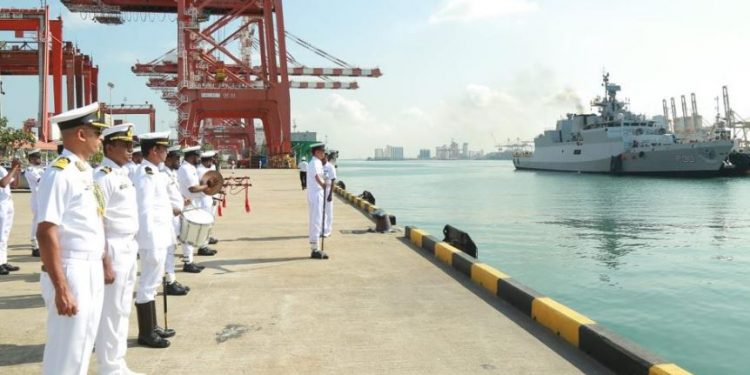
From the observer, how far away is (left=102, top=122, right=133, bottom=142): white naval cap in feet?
13.0

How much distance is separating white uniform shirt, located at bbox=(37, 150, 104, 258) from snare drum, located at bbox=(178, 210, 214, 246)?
11.0 ft

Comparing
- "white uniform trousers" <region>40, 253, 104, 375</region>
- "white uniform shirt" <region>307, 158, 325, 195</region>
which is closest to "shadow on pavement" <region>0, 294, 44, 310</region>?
"white uniform trousers" <region>40, 253, 104, 375</region>

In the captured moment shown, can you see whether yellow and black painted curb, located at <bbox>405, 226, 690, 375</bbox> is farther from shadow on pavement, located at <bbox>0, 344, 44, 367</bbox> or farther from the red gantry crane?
the red gantry crane

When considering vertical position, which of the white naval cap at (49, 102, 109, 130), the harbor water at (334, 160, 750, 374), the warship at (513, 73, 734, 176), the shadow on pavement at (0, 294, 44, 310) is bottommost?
the harbor water at (334, 160, 750, 374)

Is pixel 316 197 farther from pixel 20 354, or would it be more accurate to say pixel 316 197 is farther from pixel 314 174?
pixel 20 354

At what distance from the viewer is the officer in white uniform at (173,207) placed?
19.4 ft

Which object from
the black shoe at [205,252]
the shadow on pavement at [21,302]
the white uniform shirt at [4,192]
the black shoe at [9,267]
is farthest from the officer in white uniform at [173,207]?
the white uniform shirt at [4,192]

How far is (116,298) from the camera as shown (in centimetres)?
362

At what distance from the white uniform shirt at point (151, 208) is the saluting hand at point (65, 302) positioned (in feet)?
6.66

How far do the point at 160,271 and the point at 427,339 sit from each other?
2.44 meters

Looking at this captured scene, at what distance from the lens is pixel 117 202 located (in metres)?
3.68

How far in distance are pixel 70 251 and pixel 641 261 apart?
12399mm

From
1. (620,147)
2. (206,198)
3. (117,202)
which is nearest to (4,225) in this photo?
(206,198)

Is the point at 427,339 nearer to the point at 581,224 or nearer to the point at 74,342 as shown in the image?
the point at 74,342
